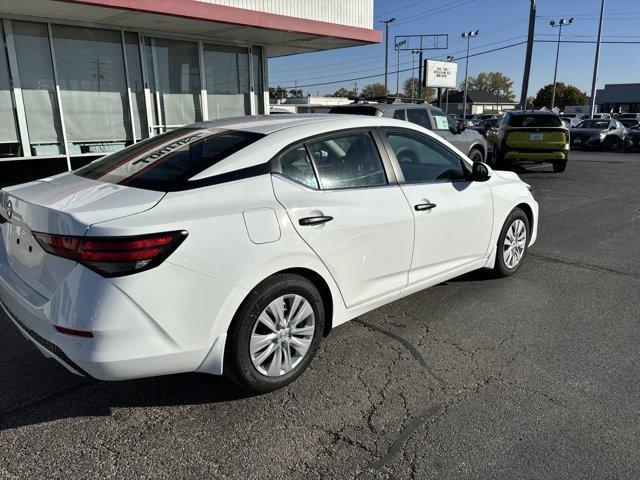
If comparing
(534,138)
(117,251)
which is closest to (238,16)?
(534,138)

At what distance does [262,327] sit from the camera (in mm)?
3045

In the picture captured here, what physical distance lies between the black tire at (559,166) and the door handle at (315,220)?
1237 cm

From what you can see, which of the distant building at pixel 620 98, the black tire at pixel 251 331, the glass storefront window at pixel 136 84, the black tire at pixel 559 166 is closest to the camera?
the black tire at pixel 251 331

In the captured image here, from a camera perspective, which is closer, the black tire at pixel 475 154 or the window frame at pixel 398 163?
the window frame at pixel 398 163

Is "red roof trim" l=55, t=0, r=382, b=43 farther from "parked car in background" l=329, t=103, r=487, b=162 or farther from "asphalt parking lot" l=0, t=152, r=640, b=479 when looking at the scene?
"asphalt parking lot" l=0, t=152, r=640, b=479

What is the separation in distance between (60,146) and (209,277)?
8.61m

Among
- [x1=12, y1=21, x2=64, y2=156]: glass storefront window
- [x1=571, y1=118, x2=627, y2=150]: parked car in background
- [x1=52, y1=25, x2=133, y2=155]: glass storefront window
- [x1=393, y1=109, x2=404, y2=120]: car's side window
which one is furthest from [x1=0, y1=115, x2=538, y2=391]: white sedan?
[x1=571, y1=118, x2=627, y2=150]: parked car in background

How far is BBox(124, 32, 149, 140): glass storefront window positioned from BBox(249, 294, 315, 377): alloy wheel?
889cm

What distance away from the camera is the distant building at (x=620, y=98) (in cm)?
7669

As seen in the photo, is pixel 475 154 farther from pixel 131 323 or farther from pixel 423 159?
pixel 131 323

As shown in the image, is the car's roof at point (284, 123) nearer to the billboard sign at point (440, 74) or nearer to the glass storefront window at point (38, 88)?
the glass storefront window at point (38, 88)

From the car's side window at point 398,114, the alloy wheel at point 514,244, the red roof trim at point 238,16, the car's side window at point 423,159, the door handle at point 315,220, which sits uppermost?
the red roof trim at point 238,16

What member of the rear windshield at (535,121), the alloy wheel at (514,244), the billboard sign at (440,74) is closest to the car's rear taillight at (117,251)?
the alloy wheel at (514,244)

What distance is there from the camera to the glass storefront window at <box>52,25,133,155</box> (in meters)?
Result: 9.76
